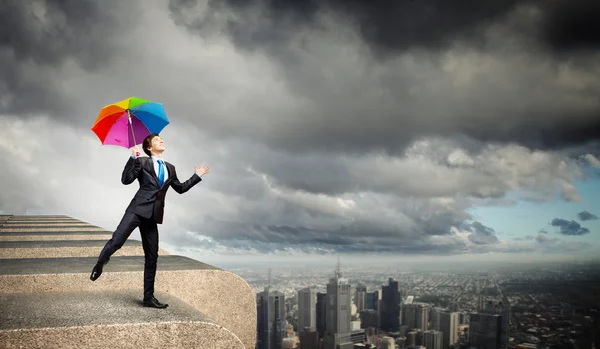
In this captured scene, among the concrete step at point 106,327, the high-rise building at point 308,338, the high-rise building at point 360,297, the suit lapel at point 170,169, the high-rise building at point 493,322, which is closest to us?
the concrete step at point 106,327

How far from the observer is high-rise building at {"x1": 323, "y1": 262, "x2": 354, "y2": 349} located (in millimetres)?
35719

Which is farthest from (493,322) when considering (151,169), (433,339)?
(151,169)

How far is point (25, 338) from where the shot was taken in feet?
14.9

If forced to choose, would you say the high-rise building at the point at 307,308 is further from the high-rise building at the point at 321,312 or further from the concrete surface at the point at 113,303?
the concrete surface at the point at 113,303

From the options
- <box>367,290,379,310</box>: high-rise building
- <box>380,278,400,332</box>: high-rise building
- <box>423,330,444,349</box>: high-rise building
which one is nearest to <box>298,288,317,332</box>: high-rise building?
<box>380,278,400,332</box>: high-rise building

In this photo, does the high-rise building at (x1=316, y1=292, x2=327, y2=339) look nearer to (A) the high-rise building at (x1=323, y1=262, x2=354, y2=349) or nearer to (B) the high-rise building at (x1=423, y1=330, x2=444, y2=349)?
(A) the high-rise building at (x1=323, y1=262, x2=354, y2=349)

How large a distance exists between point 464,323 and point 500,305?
3.42 meters

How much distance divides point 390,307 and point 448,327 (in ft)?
30.9

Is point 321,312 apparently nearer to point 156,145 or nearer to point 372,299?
point 372,299

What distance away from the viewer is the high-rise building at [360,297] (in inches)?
1812

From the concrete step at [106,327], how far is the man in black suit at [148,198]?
0.51 meters

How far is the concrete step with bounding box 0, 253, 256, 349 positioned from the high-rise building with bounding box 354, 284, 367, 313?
127ft

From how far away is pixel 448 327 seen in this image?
35.0m

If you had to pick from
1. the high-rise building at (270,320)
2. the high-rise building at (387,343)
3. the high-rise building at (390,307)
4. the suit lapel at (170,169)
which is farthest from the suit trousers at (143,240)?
the high-rise building at (390,307)
